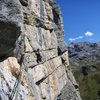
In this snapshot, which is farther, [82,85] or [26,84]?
[82,85]

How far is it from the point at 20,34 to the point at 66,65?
79.2 feet

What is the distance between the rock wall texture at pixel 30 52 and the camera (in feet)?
39.7

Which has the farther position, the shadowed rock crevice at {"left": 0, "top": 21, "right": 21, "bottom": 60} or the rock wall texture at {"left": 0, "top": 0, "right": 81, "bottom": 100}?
the rock wall texture at {"left": 0, "top": 0, "right": 81, "bottom": 100}

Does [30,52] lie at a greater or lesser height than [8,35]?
lesser

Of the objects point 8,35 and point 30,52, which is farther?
point 30,52

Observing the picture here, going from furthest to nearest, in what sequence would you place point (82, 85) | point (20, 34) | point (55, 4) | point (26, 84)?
1. point (82, 85)
2. point (55, 4)
3. point (26, 84)
4. point (20, 34)

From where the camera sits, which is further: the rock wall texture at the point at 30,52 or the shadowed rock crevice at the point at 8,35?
the rock wall texture at the point at 30,52

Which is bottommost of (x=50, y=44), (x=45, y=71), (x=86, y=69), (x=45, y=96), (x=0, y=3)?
(x=86, y=69)

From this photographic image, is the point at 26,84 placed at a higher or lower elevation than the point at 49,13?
lower

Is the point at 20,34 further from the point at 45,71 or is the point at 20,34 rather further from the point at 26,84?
the point at 45,71

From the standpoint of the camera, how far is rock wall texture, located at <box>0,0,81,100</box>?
12.1 meters

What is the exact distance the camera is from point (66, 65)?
36562mm

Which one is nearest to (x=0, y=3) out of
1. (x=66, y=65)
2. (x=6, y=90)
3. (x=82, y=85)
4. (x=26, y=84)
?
(x=6, y=90)

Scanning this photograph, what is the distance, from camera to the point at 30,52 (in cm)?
2102
